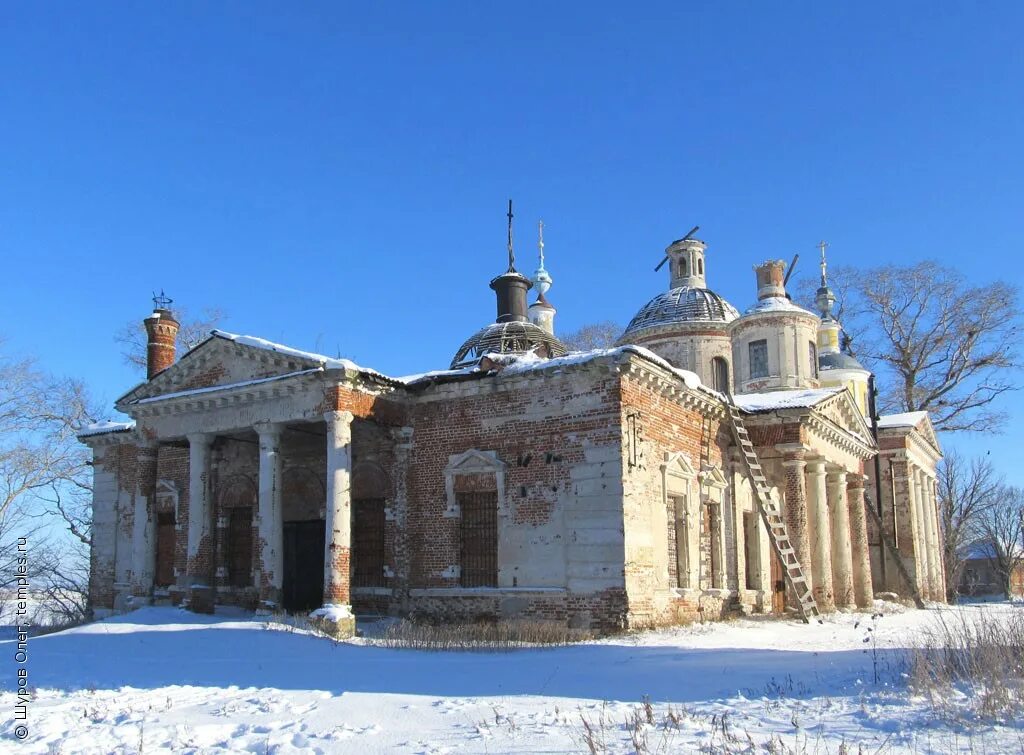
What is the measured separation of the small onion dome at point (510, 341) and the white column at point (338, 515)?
720 cm

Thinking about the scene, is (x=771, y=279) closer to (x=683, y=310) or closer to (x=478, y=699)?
(x=683, y=310)

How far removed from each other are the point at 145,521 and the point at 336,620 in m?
6.24

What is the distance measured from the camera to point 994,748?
5.97 metres

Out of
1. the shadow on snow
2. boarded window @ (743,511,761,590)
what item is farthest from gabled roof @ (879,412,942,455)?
the shadow on snow

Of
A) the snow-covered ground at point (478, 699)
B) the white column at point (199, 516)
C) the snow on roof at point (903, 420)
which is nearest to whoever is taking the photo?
the snow-covered ground at point (478, 699)

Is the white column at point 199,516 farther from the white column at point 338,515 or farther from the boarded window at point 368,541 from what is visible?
the white column at point 338,515

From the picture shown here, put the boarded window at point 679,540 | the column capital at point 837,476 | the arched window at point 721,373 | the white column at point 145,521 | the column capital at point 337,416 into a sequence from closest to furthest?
1. the column capital at point 337,416
2. the boarded window at point 679,540
3. the white column at point 145,521
4. the column capital at point 837,476
5. the arched window at point 721,373

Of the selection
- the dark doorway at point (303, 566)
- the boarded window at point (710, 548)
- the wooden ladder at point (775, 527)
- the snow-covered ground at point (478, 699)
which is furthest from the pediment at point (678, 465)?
the dark doorway at point (303, 566)

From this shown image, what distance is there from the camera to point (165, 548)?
829 inches

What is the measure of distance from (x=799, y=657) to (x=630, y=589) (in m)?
4.28

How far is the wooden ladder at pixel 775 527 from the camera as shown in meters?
17.6

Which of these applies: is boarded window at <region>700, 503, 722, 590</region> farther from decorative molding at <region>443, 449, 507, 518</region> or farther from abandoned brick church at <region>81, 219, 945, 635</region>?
decorative molding at <region>443, 449, 507, 518</region>

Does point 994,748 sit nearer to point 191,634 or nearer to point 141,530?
point 191,634

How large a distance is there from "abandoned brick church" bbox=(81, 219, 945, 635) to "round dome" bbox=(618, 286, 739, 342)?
7291mm
